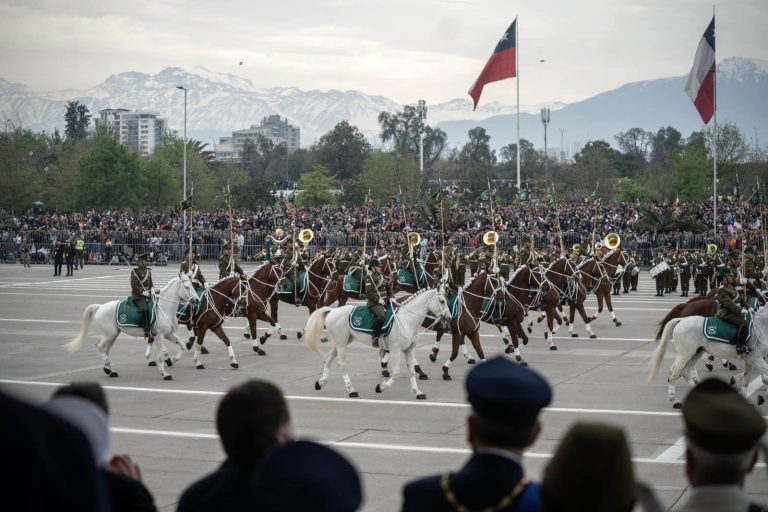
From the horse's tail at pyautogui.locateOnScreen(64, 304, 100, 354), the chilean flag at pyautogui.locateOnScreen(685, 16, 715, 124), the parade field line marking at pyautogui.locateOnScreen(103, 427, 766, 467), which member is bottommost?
the parade field line marking at pyautogui.locateOnScreen(103, 427, 766, 467)

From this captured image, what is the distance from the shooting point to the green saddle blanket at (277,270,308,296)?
25.8m

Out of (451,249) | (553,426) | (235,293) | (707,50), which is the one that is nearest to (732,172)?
(707,50)

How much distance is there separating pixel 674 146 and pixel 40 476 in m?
167

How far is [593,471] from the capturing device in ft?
10.0

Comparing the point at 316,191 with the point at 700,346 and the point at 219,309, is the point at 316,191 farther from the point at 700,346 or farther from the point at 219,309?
the point at 700,346

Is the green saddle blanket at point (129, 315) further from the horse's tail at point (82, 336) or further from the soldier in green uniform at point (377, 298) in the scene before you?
the soldier in green uniform at point (377, 298)

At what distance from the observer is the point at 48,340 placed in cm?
2525

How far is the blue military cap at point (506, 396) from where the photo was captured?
356 centimetres

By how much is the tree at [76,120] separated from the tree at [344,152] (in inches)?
2087

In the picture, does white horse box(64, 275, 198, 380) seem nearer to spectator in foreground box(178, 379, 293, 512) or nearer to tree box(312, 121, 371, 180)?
spectator in foreground box(178, 379, 293, 512)

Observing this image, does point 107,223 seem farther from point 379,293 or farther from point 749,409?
point 749,409

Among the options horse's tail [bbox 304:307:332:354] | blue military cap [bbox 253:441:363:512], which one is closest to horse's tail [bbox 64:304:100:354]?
horse's tail [bbox 304:307:332:354]

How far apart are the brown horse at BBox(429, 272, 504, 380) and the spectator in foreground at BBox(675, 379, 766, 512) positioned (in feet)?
50.2

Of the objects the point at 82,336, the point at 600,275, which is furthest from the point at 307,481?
the point at 600,275
